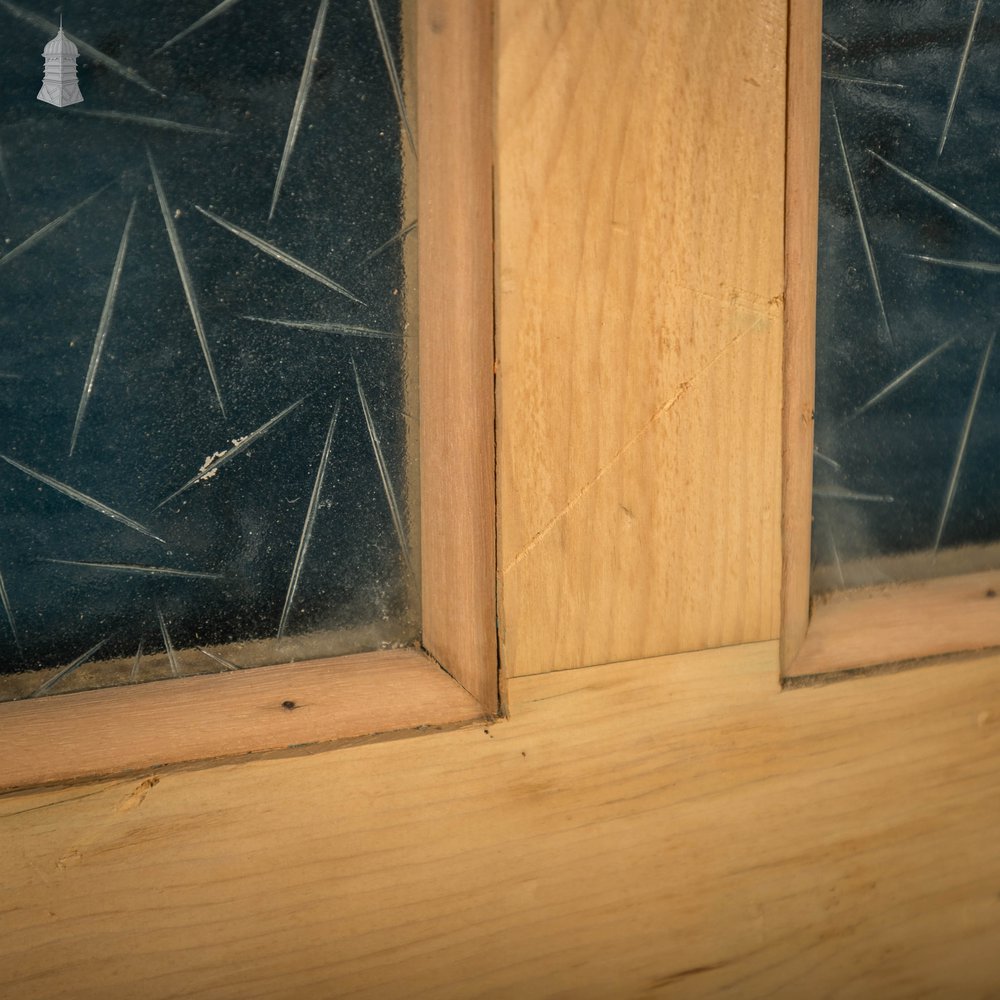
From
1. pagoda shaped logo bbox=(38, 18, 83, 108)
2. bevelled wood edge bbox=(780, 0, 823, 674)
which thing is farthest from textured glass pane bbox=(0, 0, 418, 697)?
bevelled wood edge bbox=(780, 0, 823, 674)

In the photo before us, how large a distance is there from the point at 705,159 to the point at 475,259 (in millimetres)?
146

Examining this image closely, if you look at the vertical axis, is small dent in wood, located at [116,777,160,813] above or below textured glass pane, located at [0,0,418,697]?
below

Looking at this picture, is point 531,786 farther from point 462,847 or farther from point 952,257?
point 952,257

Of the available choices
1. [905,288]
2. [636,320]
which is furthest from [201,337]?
[905,288]

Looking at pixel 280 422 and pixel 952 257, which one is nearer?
pixel 280 422

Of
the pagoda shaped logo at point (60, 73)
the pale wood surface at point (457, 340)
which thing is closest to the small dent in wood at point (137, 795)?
the pale wood surface at point (457, 340)

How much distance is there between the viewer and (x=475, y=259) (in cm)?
48

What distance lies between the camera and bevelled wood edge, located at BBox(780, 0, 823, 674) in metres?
0.53

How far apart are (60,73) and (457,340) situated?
0.23m

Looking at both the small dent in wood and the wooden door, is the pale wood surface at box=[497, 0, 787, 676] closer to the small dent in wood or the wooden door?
the wooden door

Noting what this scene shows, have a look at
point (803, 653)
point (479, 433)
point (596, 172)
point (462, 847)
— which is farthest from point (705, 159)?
point (462, 847)

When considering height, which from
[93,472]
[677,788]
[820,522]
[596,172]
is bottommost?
[677,788]

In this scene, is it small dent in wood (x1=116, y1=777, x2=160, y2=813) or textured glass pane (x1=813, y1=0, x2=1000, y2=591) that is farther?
textured glass pane (x1=813, y1=0, x2=1000, y2=591)

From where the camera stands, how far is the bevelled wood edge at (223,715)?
0.44 meters
